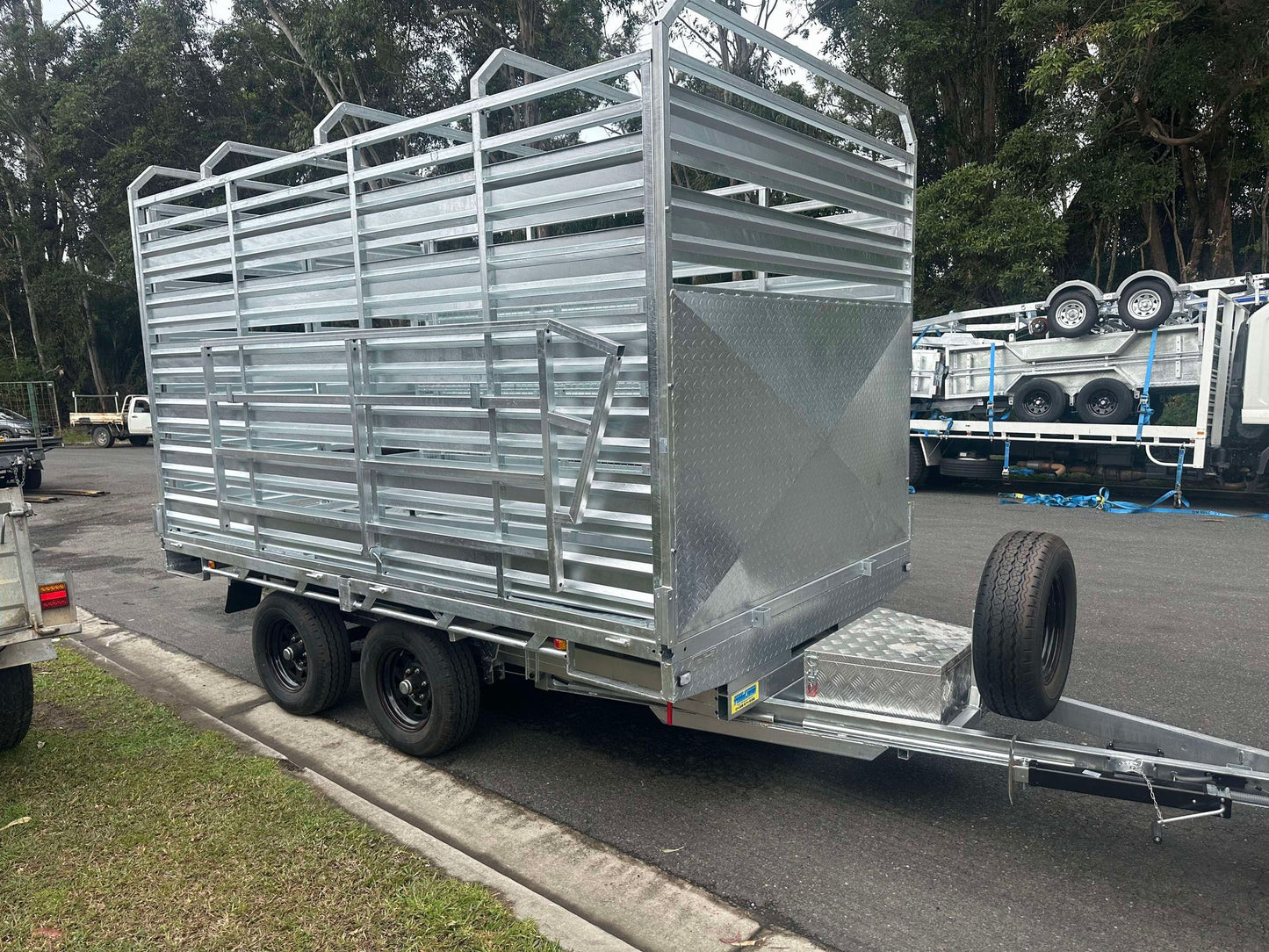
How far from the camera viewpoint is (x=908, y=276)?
5.09 meters

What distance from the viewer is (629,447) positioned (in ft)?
11.4

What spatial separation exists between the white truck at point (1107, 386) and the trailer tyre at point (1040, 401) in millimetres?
17

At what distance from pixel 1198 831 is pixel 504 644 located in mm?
3020

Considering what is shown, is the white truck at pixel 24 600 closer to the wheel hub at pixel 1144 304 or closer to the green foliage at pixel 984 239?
the wheel hub at pixel 1144 304

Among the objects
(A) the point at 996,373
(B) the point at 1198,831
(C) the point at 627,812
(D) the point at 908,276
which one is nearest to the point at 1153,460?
(A) the point at 996,373

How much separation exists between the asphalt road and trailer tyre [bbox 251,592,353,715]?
0.26 metres

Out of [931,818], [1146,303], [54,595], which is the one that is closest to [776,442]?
[931,818]

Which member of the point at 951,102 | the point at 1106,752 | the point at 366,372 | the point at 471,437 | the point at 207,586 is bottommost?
the point at 207,586

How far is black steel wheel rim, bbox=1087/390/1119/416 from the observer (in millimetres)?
12320

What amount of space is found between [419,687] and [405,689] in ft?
0.27

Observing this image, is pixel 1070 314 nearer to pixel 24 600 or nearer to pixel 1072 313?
pixel 1072 313

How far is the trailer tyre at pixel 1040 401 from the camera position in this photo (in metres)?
12.9

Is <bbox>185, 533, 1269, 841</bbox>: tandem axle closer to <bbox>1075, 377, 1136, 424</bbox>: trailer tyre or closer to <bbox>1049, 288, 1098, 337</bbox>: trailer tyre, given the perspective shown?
<bbox>1075, 377, 1136, 424</bbox>: trailer tyre

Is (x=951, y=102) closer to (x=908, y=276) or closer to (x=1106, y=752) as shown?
(x=908, y=276)
